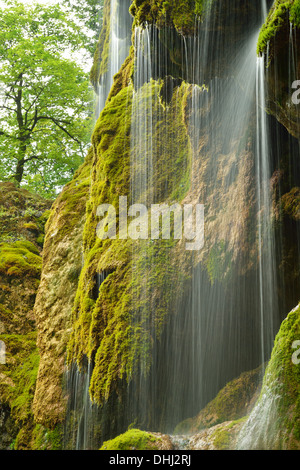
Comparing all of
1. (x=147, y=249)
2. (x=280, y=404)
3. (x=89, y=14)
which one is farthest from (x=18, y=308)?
(x=89, y=14)

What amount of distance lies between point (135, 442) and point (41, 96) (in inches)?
585

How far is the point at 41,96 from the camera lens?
17203 mm

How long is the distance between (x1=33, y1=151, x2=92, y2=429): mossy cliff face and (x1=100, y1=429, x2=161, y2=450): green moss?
3.14 metres

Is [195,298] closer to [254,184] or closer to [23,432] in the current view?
[254,184]

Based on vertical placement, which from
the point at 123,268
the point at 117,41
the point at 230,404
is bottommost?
the point at 230,404

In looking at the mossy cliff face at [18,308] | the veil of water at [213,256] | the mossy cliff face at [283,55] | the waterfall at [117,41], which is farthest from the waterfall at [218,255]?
the waterfall at [117,41]

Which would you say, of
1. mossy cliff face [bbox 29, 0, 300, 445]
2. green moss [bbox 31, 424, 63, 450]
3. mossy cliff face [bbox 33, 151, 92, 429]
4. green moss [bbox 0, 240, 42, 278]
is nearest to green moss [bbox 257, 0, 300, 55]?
mossy cliff face [bbox 29, 0, 300, 445]

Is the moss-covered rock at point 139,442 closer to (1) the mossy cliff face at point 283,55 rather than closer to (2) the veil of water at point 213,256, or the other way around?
(2) the veil of water at point 213,256

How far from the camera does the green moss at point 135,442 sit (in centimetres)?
514

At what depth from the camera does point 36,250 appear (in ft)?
42.8

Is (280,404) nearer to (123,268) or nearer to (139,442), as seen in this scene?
(139,442)

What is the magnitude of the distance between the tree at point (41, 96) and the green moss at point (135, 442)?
1317cm
